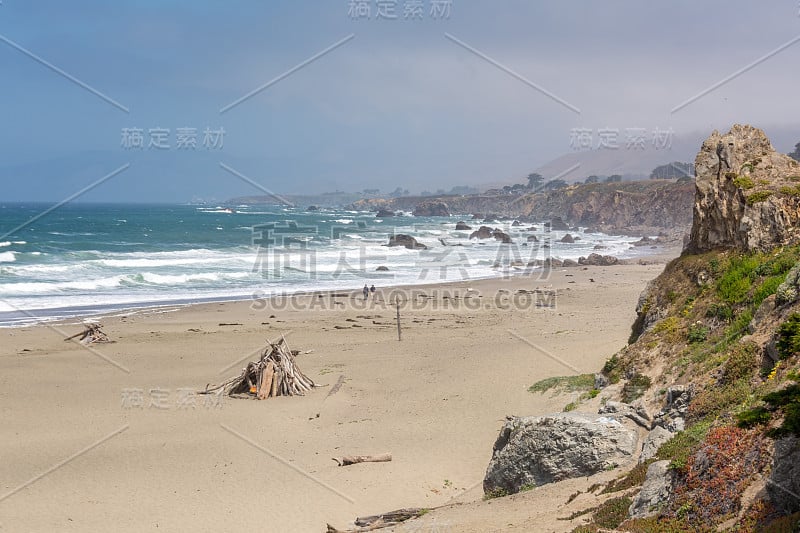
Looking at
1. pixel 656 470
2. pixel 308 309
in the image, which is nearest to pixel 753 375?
pixel 656 470

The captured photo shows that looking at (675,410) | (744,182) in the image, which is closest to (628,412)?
(675,410)

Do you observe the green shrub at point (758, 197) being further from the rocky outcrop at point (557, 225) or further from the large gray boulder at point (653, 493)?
the rocky outcrop at point (557, 225)

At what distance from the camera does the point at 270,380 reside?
15164 millimetres

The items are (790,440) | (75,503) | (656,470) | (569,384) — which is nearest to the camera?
(790,440)

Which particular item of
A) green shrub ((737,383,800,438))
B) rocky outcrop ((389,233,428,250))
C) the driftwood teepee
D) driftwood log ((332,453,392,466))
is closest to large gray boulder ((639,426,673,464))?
green shrub ((737,383,800,438))

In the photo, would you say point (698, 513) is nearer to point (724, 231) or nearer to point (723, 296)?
point (723, 296)

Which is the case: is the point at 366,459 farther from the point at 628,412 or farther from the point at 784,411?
the point at 784,411

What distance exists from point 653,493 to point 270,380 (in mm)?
10608

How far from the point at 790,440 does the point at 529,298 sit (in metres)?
25.7

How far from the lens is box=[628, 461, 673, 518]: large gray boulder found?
19.1 feet

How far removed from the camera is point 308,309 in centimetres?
2878

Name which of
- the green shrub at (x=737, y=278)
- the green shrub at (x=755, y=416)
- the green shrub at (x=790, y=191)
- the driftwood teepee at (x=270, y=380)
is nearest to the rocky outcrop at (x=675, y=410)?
the green shrub at (x=737, y=278)

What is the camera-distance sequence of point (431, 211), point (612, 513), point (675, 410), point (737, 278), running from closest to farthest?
1. point (612, 513)
2. point (675, 410)
3. point (737, 278)
4. point (431, 211)

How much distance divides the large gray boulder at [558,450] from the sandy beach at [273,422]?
0.40 m
